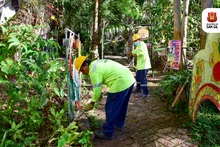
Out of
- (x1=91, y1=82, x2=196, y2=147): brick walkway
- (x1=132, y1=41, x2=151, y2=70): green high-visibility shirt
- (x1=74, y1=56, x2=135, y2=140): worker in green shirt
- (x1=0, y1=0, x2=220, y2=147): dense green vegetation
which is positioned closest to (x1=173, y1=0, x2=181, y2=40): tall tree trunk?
(x1=132, y1=41, x2=151, y2=70): green high-visibility shirt

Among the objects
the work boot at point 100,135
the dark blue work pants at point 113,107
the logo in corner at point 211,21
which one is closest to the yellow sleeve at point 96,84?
the dark blue work pants at point 113,107

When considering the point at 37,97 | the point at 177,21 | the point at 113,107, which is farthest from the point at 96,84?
the point at 177,21

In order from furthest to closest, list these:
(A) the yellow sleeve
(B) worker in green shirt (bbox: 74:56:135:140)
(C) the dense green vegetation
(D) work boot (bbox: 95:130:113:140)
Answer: (D) work boot (bbox: 95:130:113:140), (B) worker in green shirt (bbox: 74:56:135:140), (A) the yellow sleeve, (C) the dense green vegetation

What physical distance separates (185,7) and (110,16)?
5101 millimetres

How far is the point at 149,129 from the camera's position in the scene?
4.19 meters

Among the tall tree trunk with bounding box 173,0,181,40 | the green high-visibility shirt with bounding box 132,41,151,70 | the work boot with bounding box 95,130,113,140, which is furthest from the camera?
the tall tree trunk with bounding box 173,0,181,40

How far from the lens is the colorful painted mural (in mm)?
3580

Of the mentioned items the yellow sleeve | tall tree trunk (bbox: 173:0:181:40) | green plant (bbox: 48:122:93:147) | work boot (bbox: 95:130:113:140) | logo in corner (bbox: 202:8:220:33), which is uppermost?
tall tree trunk (bbox: 173:0:181:40)

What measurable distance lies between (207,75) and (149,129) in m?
1.37

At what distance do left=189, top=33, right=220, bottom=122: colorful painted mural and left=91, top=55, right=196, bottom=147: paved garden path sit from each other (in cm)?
50

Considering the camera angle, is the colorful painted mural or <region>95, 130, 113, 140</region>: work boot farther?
<region>95, 130, 113, 140</region>: work boot

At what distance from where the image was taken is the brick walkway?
369 centimetres

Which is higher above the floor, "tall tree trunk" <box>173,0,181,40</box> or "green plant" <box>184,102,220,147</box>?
"tall tree trunk" <box>173,0,181,40</box>

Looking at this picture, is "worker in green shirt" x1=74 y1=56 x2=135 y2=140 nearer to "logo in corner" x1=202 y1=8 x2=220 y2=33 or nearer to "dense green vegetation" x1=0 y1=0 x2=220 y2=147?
"dense green vegetation" x1=0 y1=0 x2=220 y2=147
